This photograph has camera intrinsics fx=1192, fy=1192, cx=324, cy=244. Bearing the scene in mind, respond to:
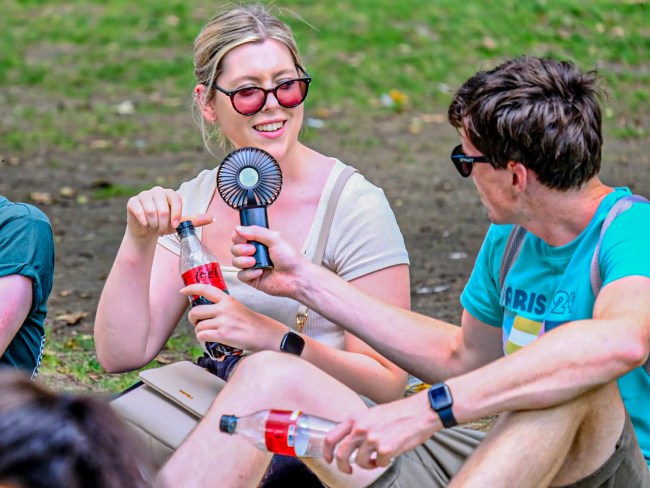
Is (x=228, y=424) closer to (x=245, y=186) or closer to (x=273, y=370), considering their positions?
(x=273, y=370)

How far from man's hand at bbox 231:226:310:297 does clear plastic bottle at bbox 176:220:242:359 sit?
7 centimetres

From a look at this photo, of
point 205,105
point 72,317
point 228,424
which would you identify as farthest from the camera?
point 72,317

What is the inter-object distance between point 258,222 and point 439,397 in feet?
2.50

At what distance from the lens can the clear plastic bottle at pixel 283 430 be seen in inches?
115

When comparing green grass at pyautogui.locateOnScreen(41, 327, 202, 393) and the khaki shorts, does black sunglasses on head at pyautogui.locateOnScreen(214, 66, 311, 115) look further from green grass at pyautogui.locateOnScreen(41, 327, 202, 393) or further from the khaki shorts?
green grass at pyautogui.locateOnScreen(41, 327, 202, 393)

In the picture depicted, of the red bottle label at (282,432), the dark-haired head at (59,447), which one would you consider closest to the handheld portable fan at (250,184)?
the red bottle label at (282,432)

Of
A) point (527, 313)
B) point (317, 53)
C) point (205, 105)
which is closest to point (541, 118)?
point (527, 313)

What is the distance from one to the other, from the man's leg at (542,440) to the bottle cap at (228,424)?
57cm

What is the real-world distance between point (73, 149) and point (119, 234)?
6.90ft

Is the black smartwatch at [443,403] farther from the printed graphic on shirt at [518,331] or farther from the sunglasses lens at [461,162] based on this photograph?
the sunglasses lens at [461,162]

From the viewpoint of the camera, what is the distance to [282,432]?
2.93m

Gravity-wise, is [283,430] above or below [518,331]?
below

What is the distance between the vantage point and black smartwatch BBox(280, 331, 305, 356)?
341 centimetres

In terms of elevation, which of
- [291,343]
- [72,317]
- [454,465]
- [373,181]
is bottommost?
[72,317]
